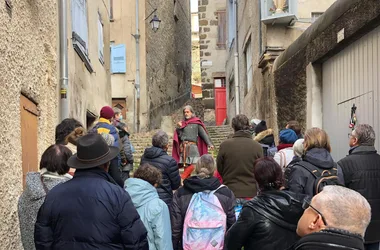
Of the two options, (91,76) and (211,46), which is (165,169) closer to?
(91,76)

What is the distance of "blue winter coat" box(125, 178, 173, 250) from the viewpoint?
4.13m

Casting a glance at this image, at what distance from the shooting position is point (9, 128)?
515 cm

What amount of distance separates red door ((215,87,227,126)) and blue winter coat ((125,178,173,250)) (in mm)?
18994

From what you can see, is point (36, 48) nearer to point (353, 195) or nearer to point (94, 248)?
point (94, 248)

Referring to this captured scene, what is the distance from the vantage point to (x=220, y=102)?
939 inches

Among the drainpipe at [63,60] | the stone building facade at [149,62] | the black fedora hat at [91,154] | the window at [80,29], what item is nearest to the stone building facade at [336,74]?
the black fedora hat at [91,154]

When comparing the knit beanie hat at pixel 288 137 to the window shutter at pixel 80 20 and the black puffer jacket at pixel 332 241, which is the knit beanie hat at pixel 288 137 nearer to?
the black puffer jacket at pixel 332 241

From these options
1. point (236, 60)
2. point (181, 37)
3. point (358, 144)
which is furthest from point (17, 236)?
point (181, 37)

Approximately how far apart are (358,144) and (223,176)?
5.42 feet

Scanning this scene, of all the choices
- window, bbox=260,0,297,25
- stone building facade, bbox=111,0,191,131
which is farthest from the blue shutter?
window, bbox=260,0,297,25

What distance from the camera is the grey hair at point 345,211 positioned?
1.96 metres

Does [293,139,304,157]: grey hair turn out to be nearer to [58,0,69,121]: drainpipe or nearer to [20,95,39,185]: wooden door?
[20,95,39,185]: wooden door

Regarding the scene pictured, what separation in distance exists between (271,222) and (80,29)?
7096 mm

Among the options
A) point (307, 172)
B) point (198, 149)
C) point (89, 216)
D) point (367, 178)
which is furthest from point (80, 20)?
point (89, 216)
